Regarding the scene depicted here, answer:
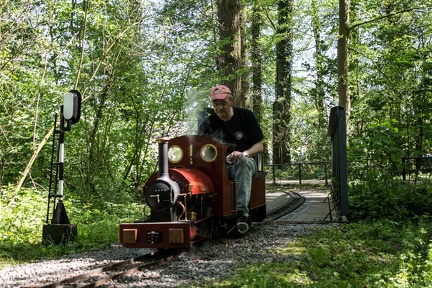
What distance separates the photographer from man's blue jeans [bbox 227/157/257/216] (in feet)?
24.0

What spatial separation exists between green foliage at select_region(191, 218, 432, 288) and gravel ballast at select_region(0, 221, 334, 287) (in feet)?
0.69

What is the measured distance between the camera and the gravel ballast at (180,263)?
5.00m

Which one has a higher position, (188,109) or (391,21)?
(391,21)

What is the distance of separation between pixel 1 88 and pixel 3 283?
584 centimetres

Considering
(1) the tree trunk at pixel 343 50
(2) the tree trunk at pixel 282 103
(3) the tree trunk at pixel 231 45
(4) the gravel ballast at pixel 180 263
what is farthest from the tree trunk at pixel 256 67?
(4) the gravel ballast at pixel 180 263

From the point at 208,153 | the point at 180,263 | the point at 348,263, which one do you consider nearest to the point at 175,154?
the point at 208,153

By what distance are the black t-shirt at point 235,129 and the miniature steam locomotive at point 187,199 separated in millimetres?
732

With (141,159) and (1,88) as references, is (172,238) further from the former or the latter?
(141,159)

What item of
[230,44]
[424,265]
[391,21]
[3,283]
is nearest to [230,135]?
[424,265]

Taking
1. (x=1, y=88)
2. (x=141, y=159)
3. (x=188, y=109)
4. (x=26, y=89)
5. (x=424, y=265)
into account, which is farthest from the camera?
(x=141, y=159)

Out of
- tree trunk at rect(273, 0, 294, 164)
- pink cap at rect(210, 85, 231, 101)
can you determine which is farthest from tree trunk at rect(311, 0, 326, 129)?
pink cap at rect(210, 85, 231, 101)

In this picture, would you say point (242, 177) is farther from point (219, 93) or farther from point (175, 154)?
point (219, 93)

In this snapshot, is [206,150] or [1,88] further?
[1,88]

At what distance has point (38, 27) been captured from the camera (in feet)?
34.0
